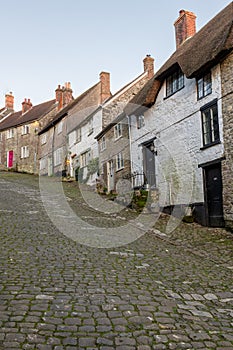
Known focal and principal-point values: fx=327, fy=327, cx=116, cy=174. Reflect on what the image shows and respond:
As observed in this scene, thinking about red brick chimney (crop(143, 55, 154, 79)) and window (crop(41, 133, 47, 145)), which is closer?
red brick chimney (crop(143, 55, 154, 79))

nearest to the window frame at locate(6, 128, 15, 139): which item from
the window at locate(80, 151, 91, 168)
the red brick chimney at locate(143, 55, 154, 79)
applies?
the window at locate(80, 151, 91, 168)

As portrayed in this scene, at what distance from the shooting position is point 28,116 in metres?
41.2

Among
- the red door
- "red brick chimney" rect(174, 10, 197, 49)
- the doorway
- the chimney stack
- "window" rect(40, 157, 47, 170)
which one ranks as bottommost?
the doorway

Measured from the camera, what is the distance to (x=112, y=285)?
5.95 m

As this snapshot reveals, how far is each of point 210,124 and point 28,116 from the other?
3190 cm

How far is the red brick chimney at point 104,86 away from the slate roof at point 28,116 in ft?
33.3

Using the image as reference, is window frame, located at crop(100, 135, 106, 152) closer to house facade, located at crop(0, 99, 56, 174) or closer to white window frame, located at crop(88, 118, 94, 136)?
white window frame, located at crop(88, 118, 94, 136)

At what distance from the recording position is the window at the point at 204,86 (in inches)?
535

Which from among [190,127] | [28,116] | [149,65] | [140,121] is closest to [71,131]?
[149,65]

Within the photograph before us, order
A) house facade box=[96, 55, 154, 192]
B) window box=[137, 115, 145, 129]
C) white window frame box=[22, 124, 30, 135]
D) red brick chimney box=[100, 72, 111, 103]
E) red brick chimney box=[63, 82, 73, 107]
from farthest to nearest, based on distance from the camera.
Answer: white window frame box=[22, 124, 30, 135]
red brick chimney box=[63, 82, 73, 107]
red brick chimney box=[100, 72, 111, 103]
house facade box=[96, 55, 154, 192]
window box=[137, 115, 145, 129]

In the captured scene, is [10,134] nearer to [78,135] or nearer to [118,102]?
[78,135]

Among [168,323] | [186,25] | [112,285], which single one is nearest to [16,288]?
A: [112,285]

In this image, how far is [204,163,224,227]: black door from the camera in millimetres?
12828

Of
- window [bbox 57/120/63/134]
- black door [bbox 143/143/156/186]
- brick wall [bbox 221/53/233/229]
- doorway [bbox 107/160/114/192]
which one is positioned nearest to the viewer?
brick wall [bbox 221/53/233/229]
